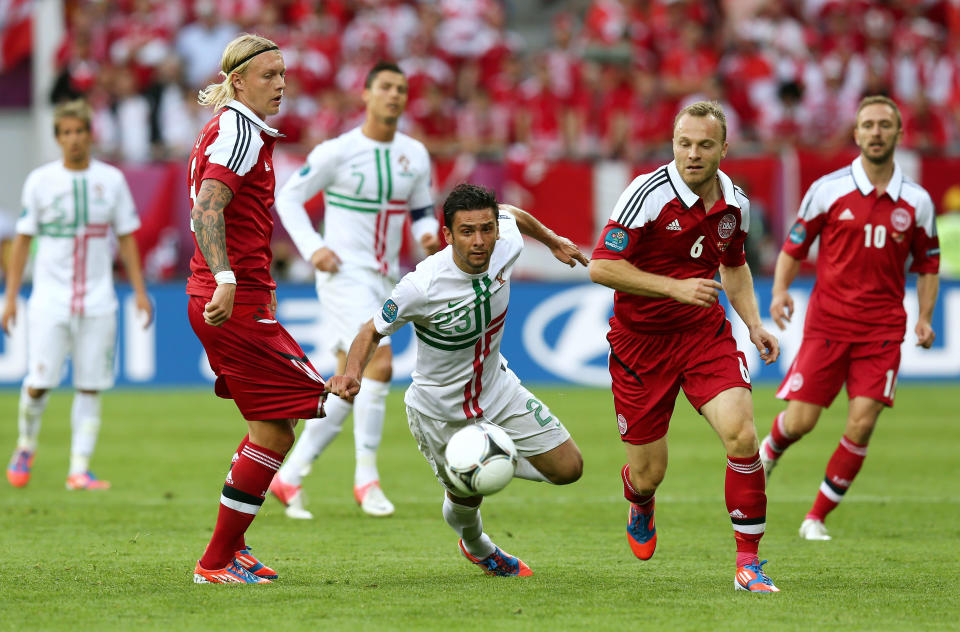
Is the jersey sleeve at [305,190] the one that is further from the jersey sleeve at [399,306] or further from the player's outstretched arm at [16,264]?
the jersey sleeve at [399,306]

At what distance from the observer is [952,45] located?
20.2 meters

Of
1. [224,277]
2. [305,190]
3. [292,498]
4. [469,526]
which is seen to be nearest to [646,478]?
[469,526]

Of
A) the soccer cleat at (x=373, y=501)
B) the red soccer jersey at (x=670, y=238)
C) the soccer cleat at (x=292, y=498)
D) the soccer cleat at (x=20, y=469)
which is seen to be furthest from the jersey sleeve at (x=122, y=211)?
the red soccer jersey at (x=670, y=238)

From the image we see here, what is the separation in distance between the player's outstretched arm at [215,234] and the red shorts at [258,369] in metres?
0.18

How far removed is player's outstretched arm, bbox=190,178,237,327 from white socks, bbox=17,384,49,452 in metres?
4.34

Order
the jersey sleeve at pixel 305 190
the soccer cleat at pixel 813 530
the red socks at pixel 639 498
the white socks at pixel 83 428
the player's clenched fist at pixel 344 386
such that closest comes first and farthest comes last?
1. the player's clenched fist at pixel 344 386
2. the red socks at pixel 639 498
3. the soccer cleat at pixel 813 530
4. the jersey sleeve at pixel 305 190
5. the white socks at pixel 83 428

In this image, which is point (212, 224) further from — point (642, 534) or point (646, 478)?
point (642, 534)

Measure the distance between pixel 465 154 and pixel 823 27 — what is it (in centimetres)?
747

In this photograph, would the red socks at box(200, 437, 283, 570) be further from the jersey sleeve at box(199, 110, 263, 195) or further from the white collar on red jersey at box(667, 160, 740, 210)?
the white collar on red jersey at box(667, 160, 740, 210)

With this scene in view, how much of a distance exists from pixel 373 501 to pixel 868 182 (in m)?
3.60

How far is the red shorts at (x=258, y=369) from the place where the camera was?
234 inches

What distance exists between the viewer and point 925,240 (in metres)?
7.90

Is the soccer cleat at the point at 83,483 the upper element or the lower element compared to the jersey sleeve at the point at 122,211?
lower

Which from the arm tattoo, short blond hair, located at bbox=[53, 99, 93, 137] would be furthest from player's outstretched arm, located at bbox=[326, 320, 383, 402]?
short blond hair, located at bbox=[53, 99, 93, 137]
